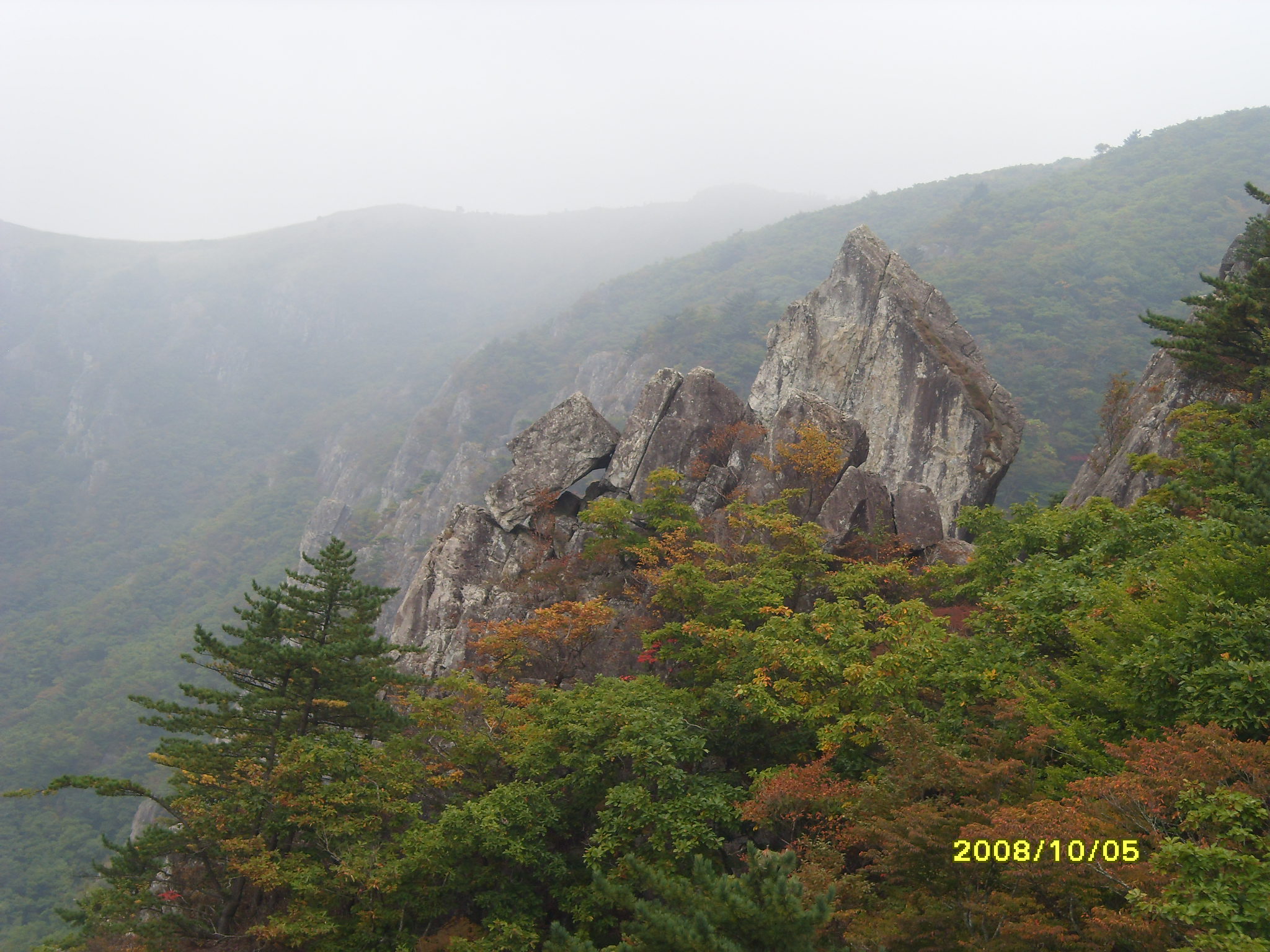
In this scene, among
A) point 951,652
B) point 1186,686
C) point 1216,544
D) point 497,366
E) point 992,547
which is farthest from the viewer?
point 497,366

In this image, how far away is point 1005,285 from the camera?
6047cm

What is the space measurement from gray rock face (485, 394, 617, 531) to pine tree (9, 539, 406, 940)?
12.2 metres

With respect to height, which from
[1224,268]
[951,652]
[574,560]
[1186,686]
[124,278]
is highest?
[124,278]

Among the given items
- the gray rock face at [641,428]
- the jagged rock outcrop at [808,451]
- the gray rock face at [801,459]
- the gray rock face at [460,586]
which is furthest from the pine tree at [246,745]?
the gray rock face at [801,459]

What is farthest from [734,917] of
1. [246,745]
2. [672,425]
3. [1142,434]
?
[672,425]

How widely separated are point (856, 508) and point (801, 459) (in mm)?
2676

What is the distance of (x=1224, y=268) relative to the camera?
2391 centimetres

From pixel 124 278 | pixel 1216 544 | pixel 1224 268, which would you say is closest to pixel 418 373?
pixel 124 278

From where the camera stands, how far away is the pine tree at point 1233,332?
46.7 ft

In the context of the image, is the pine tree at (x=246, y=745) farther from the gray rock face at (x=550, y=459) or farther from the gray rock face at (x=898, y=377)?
the gray rock face at (x=898, y=377)

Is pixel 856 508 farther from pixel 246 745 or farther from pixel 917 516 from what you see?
pixel 246 745

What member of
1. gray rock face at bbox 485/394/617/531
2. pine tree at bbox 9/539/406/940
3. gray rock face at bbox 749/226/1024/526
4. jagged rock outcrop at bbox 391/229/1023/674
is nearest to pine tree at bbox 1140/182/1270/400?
jagged rock outcrop at bbox 391/229/1023/674

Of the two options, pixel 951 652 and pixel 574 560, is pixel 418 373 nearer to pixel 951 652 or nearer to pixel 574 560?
pixel 574 560

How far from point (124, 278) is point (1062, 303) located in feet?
545
